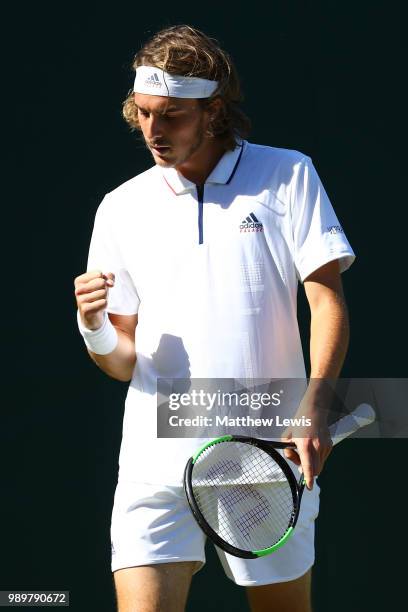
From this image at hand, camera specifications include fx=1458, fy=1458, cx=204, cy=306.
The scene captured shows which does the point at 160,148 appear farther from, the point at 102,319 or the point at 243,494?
the point at 243,494

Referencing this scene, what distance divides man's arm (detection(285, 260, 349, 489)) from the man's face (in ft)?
1.46

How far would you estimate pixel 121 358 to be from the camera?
11.9 ft

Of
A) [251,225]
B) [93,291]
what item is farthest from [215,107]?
[93,291]

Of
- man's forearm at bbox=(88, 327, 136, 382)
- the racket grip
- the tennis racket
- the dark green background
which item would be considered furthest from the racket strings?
the dark green background

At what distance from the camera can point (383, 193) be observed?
4.72 metres

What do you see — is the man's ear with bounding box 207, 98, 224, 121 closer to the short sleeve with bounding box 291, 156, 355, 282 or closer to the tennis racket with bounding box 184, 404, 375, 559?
the short sleeve with bounding box 291, 156, 355, 282

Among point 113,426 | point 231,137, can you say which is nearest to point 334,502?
point 113,426

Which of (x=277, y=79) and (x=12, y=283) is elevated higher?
(x=277, y=79)

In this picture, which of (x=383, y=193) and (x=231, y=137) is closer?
(x=231, y=137)

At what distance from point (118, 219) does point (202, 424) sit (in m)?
0.57

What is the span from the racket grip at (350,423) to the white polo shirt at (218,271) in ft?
0.57

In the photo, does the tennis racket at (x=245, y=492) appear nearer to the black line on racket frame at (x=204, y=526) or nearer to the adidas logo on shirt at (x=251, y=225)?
the black line on racket frame at (x=204, y=526)

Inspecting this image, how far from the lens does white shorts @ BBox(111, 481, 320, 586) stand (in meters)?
3.45

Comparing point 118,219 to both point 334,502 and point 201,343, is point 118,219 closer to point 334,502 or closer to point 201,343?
point 201,343
